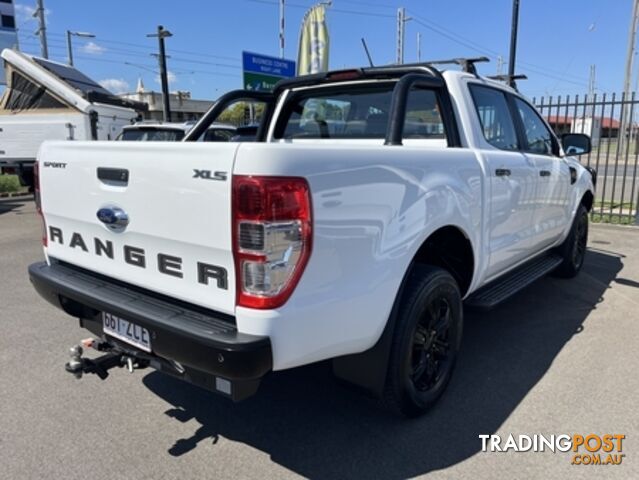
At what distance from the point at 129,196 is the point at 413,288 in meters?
1.50

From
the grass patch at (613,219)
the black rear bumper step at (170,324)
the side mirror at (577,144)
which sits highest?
the side mirror at (577,144)

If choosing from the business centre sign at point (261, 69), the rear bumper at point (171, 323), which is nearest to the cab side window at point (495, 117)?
the rear bumper at point (171, 323)

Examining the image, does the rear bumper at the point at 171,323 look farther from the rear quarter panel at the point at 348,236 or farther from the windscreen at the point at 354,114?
the windscreen at the point at 354,114

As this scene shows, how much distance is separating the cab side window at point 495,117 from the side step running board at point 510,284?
1041 mm

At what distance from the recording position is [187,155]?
7.07ft

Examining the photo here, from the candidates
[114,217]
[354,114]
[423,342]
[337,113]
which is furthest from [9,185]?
[423,342]

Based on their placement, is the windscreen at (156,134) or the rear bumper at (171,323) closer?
the rear bumper at (171,323)

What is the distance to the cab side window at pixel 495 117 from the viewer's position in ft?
12.1

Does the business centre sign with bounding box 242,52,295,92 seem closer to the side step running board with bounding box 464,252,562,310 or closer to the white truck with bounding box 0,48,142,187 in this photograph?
the white truck with bounding box 0,48,142,187

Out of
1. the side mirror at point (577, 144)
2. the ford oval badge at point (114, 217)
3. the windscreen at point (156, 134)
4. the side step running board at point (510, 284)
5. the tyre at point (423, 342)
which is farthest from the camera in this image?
the windscreen at point (156, 134)

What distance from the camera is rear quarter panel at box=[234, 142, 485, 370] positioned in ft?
6.66

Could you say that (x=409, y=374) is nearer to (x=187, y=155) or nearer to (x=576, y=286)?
(x=187, y=155)

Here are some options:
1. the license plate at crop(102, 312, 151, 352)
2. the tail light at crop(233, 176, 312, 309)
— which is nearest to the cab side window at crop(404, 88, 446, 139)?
the tail light at crop(233, 176, 312, 309)

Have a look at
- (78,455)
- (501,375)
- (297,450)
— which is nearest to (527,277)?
(501,375)
